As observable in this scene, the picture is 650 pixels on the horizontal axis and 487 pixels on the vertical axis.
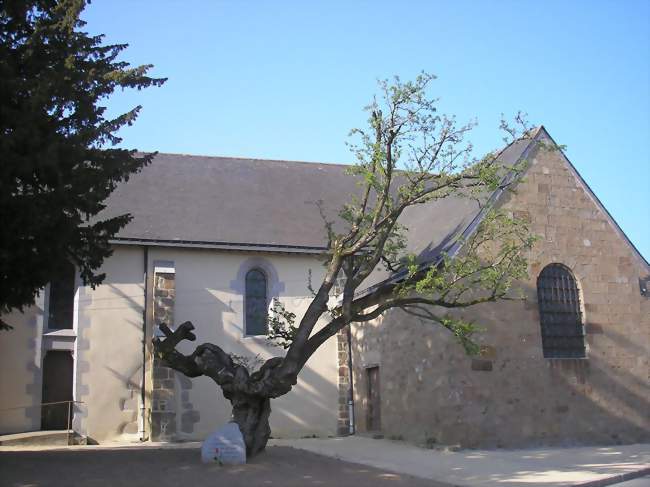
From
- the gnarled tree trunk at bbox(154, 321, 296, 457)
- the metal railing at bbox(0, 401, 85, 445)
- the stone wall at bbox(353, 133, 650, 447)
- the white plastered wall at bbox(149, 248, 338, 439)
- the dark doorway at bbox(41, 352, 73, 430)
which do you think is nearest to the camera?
the gnarled tree trunk at bbox(154, 321, 296, 457)

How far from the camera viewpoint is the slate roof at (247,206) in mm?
17500

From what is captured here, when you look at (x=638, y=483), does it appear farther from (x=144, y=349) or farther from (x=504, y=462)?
(x=144, y=349)

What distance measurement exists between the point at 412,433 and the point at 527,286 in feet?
14.1

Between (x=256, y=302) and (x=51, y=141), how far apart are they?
9.87m

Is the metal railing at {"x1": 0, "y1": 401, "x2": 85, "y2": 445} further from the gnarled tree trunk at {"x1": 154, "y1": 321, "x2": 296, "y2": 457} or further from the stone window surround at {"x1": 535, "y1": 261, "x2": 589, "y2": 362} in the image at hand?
the stone window surround at {"x1": 535, "y1": 261, "x2": 589, "y2": 362}

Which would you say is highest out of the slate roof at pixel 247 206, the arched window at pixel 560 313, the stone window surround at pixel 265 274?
the slate roof at pixel 247 206

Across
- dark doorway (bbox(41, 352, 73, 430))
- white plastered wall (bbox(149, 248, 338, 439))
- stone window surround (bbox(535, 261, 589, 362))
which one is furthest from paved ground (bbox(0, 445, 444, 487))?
stone window surround (bbox(535, 261, 589, 362))

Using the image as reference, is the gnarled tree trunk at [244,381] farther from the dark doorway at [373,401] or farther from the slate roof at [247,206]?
the dark doorway at [373,401]

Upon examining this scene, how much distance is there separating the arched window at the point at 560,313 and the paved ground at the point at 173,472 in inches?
252

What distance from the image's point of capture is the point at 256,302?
18609 mm

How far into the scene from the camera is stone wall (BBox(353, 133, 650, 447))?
1466 centimetres

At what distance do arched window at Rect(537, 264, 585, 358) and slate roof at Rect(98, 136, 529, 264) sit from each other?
2.47 metres

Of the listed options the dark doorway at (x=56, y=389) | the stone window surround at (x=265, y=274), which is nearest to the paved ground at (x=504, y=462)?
the stone window surround at (x=265, y=274)

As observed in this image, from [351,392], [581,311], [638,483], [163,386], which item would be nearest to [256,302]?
[163,386]
